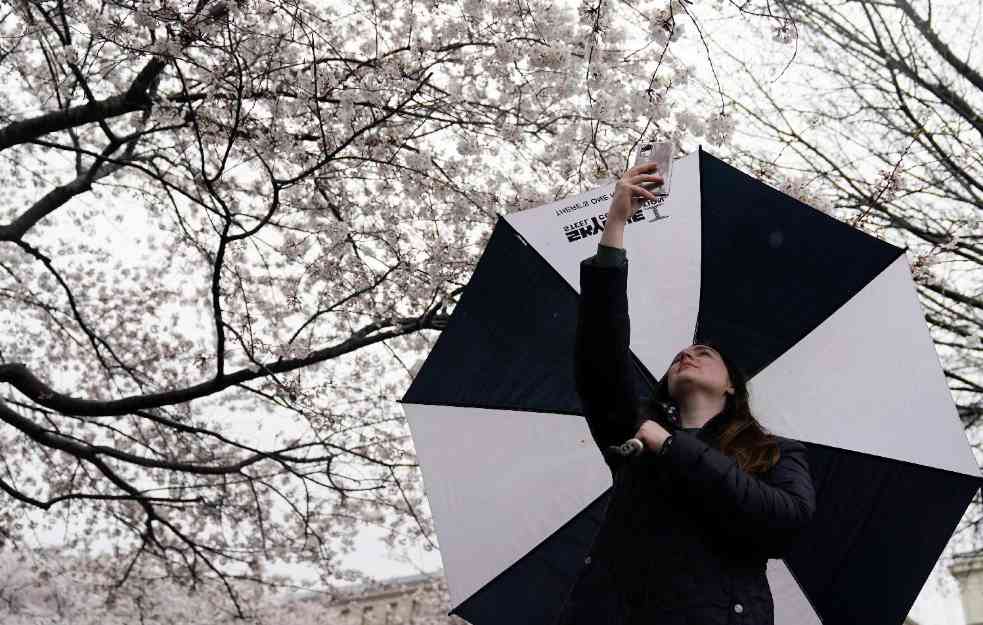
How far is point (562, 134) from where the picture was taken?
236 inches

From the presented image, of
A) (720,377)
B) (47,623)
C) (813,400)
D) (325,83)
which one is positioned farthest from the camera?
(47,623)

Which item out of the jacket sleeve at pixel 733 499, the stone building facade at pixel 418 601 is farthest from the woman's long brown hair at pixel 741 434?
the stone building facade at pixel 418 601

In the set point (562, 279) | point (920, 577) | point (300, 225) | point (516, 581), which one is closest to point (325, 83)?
point (300, 225)

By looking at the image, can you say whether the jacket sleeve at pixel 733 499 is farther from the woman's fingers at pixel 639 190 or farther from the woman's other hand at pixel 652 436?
the woman's fingers at pixel 639 190

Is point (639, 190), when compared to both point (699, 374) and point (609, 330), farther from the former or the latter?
point (699, 374)

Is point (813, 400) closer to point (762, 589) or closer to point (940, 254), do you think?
point (762, 589)

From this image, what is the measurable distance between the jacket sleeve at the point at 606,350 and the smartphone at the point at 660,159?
7.3 inches

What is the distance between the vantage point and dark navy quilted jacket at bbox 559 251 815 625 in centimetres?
166

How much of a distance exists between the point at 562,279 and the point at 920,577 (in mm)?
1219

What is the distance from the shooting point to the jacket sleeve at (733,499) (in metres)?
1.66

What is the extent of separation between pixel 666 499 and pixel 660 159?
0.73 meters

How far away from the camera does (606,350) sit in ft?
6.01

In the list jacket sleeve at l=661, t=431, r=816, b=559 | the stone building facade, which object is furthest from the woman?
the stone building facade

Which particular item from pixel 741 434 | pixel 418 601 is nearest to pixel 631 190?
pixel 741 434
